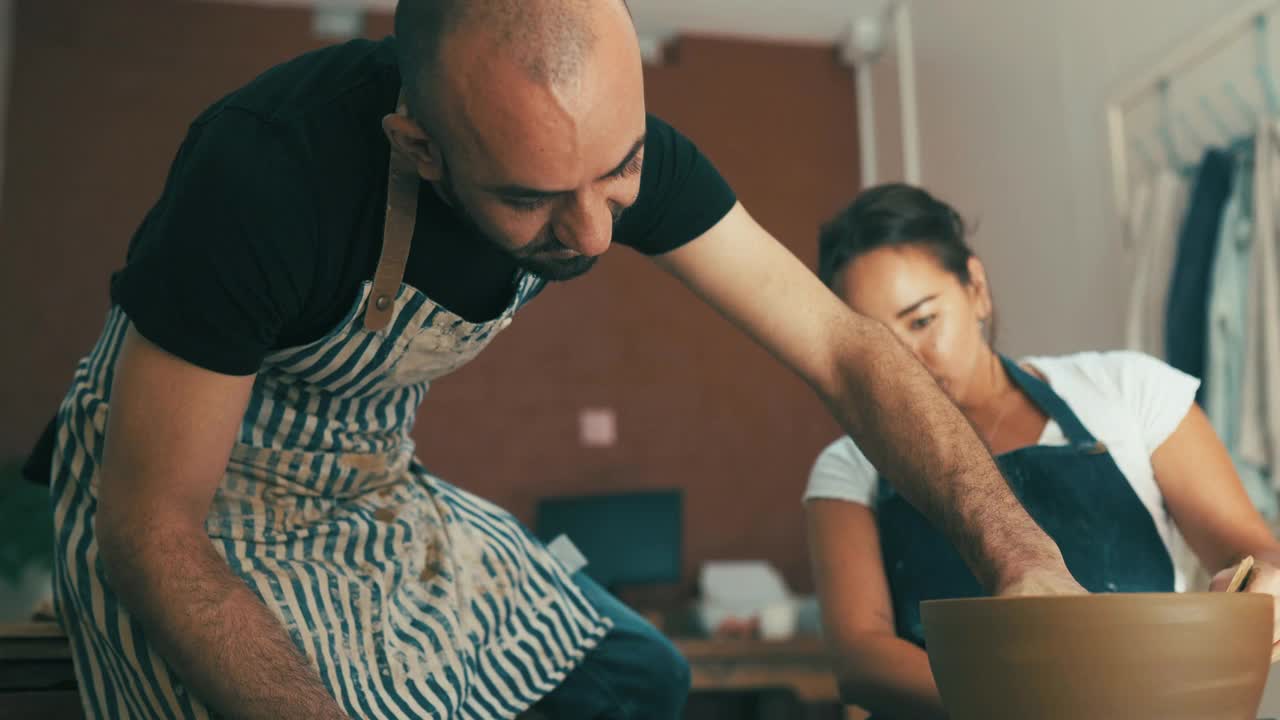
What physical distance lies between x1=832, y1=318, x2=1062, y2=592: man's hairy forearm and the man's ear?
0.45 meters

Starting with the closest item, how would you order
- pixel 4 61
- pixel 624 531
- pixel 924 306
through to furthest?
pixel 924 306
pixel 624 531
pixel 4 61

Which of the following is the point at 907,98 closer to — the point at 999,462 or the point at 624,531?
the point at 624,531

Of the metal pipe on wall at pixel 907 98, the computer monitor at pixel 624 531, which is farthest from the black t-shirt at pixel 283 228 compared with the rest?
the metal pipe on wall at pixel 907 98

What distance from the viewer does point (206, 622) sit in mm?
899

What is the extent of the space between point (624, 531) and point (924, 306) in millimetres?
2008

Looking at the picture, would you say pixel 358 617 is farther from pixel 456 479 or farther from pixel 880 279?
pixel 456 479

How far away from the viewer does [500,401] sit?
368 cm

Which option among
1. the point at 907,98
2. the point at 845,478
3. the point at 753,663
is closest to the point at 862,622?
the point at 845,478

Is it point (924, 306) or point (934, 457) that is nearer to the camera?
point (934, 457)

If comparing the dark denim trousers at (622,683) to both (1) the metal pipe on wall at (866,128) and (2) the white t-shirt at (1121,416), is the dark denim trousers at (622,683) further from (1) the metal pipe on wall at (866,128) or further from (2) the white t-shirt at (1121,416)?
(1) the metal pipe on wall at (866,128)

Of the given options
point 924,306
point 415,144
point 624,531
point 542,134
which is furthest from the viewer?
point 624,531

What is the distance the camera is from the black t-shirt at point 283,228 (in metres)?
0.89

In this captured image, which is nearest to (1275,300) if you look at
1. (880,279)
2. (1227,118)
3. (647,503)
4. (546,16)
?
(1227,118)

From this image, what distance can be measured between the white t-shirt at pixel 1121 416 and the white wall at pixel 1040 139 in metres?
1.09
